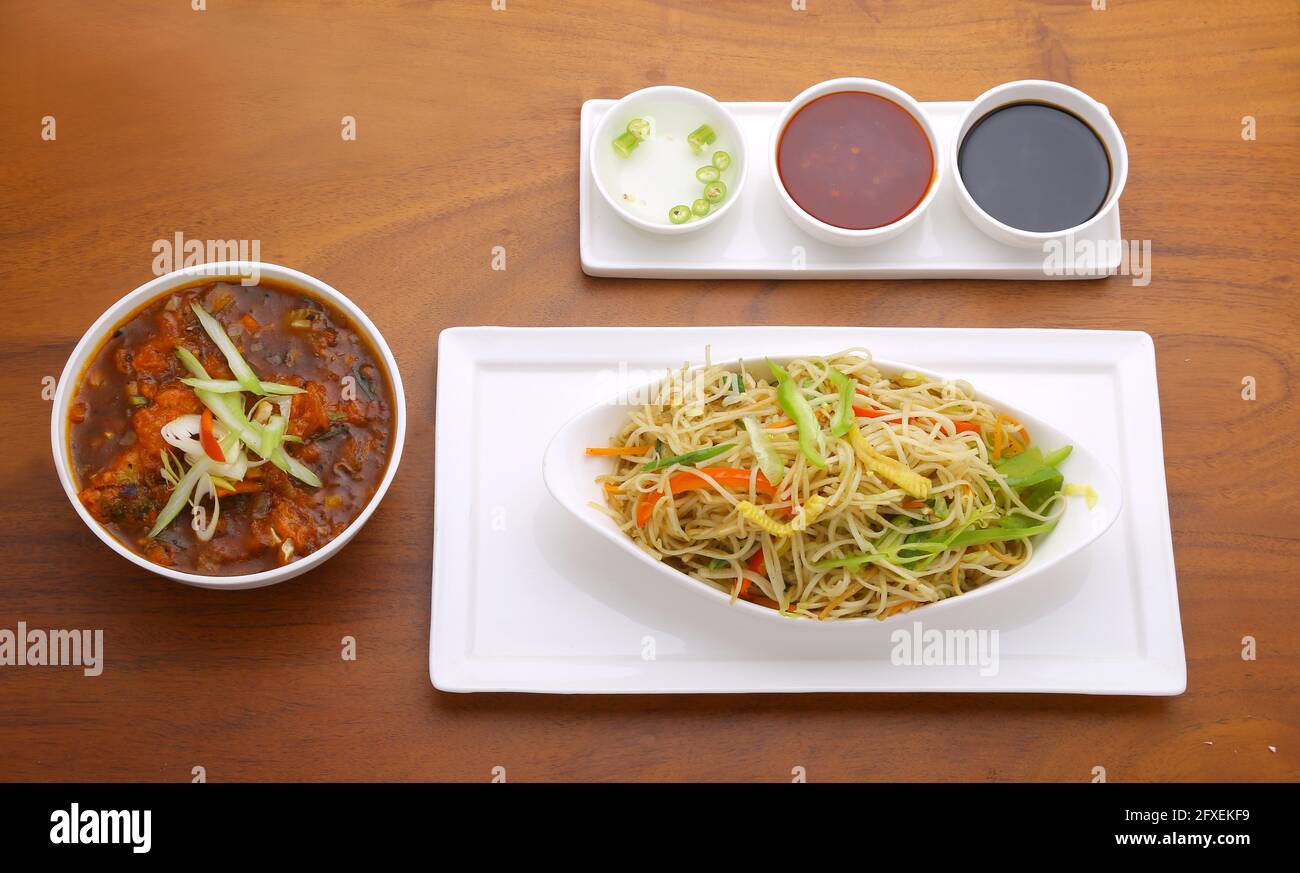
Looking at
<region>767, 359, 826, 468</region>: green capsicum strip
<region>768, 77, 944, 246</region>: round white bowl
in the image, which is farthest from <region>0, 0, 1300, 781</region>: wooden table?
<region>767, 359, 826, 468</region>: green capsicum strip

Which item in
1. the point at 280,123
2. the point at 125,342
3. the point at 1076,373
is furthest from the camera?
the point at 280,123

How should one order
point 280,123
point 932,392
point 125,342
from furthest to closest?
1. point 280,123
2. point 932,392
3. point 125,342

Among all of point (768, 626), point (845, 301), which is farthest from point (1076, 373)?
point (768, 626)

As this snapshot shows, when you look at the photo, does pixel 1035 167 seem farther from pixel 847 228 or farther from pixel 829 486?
pixel 829 486

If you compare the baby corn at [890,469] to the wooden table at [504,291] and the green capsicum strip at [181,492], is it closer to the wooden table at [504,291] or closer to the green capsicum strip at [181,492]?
the wooden table at [504,291]

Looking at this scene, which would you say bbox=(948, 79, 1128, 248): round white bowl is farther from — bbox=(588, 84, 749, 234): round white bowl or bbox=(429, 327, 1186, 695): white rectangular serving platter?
bbox=(588, 84, 749, 234): round white bowl
